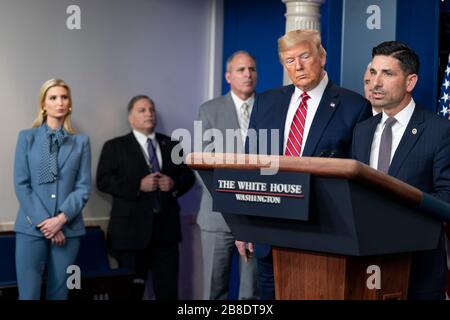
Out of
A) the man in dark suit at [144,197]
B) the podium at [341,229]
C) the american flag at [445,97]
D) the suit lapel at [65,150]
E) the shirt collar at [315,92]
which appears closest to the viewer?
the podium at [341,229]

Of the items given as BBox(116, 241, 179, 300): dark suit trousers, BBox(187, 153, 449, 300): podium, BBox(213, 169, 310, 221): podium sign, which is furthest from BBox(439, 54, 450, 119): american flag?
BBox(116, 241, 179, 300): dark suit trousers

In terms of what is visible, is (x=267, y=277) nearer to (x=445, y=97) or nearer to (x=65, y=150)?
(x=445, y=97)

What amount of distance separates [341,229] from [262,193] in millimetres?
245

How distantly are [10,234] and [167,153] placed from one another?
143 cm

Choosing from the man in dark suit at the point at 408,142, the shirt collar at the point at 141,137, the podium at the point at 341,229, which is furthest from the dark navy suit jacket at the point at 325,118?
the shirt collar at the point at 141,137

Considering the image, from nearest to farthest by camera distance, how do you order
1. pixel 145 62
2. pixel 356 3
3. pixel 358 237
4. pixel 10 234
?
1. pixel 358 237
2. pixel 356 3
3. pixel 10 234
4. pixel 145 62

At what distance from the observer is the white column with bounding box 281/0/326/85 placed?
18.2 feet

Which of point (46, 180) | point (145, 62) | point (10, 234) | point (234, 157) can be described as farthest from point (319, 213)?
point (145, 62)

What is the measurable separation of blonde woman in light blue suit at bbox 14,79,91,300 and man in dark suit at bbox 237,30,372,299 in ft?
7.78

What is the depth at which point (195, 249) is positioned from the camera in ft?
24.1

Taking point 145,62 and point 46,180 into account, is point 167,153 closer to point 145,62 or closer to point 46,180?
point 145,62

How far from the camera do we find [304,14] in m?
5.56

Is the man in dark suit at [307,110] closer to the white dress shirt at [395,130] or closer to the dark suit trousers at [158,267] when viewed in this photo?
the white dress shirt at [395,130]

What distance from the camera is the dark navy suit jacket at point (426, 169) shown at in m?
2.81
